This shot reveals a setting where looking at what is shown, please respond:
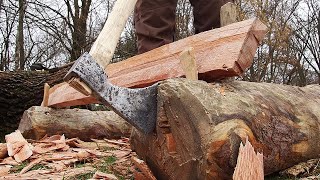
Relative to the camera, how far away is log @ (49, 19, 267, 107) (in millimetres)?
2084

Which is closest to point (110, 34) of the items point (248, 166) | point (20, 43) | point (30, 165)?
point (248, 166)

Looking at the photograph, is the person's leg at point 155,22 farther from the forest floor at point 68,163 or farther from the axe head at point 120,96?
the axe head at point 120,96

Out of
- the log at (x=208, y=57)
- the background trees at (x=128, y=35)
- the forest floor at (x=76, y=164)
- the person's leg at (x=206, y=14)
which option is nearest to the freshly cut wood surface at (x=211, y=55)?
the log at (x=208, y=57)

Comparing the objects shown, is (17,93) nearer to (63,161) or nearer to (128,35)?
(63,161)

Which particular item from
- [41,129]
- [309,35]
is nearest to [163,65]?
[41,129]

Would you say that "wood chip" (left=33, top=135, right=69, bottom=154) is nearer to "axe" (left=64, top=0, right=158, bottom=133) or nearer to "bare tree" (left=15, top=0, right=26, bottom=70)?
"axe" (left=64, top=0, right=158, bottom=133)

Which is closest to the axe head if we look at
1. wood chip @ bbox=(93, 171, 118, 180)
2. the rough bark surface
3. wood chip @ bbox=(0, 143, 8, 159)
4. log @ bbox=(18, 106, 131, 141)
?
wood chip @ bbox=(93, 171, 118, 180)

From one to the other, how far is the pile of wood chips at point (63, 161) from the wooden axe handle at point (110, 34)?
2.04 ft

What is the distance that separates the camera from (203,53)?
2285 mm

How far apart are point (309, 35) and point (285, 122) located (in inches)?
803

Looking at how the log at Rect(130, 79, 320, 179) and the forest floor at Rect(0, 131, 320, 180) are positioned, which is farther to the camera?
the forest floor at Rect(0, 131, 320, 180)

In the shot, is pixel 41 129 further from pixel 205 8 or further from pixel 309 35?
pixel 309 35

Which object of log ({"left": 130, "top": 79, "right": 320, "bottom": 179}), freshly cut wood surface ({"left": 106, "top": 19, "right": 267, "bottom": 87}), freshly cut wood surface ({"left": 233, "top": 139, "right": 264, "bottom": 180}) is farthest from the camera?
freshly cut wood surface ({"left": 106, "top": 19, "right": 267, "bottom": 87})

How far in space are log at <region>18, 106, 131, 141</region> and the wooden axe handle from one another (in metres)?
2.05
